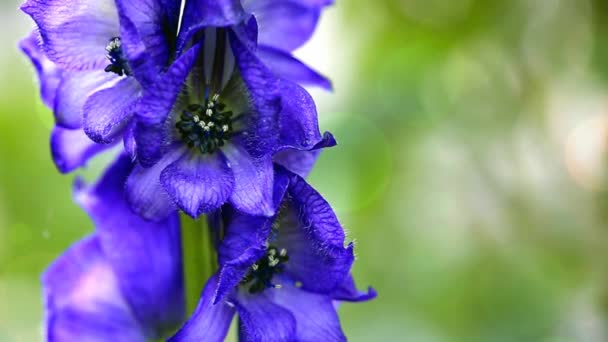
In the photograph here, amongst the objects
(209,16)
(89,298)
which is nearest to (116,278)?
(89,298)

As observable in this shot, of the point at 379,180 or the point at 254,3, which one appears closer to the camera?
the point at 254,3

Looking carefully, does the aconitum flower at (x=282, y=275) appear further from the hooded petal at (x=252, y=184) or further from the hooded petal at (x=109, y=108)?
the hooded petal at (x=109, y=108)

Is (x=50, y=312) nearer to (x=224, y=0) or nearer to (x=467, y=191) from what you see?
(x=224, y=0)

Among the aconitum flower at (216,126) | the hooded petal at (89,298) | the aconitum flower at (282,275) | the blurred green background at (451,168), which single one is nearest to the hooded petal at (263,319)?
the aconitum flower at (282,275)

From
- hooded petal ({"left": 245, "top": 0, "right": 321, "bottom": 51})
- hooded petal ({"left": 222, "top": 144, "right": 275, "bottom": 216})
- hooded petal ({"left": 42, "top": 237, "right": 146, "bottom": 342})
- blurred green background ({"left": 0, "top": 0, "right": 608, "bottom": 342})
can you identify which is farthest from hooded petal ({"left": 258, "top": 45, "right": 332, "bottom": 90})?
blurred green background ({"left": 0, "top": 0, "right": 608, "bottom": 342})

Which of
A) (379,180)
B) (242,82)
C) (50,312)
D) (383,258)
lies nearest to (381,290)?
(383,258)

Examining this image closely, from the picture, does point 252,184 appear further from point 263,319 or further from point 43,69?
point 43,69

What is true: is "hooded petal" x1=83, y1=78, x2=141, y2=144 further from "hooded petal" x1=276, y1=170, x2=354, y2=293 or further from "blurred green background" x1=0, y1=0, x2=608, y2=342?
"blurred green background" x1=0, y1=0, x2=608, y2=342
